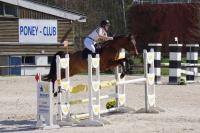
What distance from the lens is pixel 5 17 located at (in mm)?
41719

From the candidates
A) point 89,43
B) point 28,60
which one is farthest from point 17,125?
point 28,60

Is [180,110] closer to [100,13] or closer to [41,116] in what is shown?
[41,116]

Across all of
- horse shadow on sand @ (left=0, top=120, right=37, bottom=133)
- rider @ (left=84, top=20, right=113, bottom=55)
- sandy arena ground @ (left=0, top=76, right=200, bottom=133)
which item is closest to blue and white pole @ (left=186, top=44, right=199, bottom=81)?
sandy arena ground @ (left=0, top=76, right=200, bottom=133)

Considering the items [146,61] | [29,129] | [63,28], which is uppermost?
[63,28]

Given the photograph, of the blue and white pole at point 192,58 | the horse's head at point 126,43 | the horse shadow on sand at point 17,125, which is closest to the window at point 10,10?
the blue and white pole at point 192,58

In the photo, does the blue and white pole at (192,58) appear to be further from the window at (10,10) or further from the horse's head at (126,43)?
the window at (10,10)

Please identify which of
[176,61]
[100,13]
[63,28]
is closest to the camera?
[176,61]

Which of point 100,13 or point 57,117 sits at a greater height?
point 100,13

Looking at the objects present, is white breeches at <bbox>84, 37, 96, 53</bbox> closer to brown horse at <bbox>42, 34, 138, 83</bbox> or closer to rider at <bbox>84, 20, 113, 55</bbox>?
rider at <bbox>84, 20, 113, 55</bbox>

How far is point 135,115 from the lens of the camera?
627 inches

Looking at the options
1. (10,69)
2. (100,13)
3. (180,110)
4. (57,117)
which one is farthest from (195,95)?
(100,13)

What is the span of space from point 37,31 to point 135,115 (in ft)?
91.1

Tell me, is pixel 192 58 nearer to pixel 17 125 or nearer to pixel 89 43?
pixel 89 43

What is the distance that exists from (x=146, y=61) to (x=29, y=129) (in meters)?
4.56
